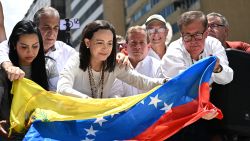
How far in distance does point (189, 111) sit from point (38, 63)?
4.51ft

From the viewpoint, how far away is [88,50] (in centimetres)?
385

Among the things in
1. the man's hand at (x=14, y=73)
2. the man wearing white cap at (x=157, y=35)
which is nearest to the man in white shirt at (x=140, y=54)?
the man wearing white cap at (x=157, y=35)

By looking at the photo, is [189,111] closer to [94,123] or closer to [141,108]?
[141,108]

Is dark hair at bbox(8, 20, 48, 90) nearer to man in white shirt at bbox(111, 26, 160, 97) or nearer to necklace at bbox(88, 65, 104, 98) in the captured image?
necklace at bbox(88, 65, 104, 98)

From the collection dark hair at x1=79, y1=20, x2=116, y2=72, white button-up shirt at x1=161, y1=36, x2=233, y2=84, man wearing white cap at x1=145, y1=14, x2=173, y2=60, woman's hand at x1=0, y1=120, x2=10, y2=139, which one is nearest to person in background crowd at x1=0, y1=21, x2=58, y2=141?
dark hair at x1=79, y1=20, x2=116, y2=72

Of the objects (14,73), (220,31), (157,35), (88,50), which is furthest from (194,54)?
(157,35)

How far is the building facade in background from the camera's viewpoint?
3628 centimetres

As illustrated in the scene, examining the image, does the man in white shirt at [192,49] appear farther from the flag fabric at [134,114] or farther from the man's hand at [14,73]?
the man's hand at [14,73]

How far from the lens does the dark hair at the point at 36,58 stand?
3811 mm

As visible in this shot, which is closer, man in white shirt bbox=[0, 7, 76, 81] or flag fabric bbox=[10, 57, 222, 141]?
flag fabric bbox=[10, 57, 222, 141]

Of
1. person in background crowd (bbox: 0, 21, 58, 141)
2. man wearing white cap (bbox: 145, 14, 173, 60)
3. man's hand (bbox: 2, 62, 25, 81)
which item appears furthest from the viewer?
man wearing white cap (bbox: 145, 14, 173, 60)

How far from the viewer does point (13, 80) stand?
11.6 ft

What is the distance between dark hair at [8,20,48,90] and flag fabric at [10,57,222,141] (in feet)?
1.55

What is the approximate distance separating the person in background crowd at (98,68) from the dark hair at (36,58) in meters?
0.22
